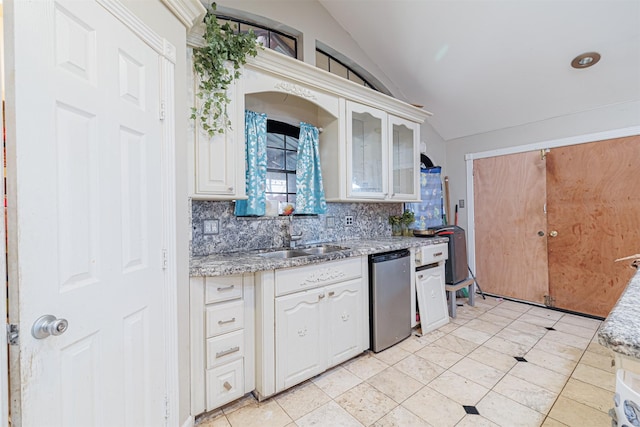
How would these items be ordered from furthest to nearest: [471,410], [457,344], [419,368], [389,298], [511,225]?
[511,225] → [457,344] → [389,298] → [419,368] → [471,410]

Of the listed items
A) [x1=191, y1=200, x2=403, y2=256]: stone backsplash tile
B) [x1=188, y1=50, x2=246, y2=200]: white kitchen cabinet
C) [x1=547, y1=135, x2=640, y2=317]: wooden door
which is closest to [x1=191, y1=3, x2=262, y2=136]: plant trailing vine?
[x1=188, y1=50, x2=246, y2=200]: white kitchen cabinet

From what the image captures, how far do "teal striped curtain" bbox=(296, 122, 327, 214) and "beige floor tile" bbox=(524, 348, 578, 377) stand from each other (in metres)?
2.08

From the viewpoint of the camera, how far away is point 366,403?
5.52 feet

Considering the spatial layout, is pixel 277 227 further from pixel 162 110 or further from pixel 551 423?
pixel 551 423

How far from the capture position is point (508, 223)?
3488 millimetres

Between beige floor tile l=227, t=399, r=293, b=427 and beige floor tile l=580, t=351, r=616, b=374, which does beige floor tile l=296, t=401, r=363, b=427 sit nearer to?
beige floor tile l=227, t=399, r=293, b=427

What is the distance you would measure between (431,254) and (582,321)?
1828 millimetres

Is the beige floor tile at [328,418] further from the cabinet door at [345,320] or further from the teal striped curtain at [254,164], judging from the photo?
the teal striped curtain at [254,164]

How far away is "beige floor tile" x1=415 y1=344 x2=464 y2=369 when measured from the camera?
6.97ft

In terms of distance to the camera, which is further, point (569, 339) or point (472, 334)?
point (472, 334)

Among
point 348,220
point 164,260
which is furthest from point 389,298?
point 164,260

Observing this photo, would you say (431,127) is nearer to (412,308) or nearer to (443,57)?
(443,57)

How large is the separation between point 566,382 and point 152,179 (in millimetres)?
2846

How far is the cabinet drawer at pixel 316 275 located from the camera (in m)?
1.71
